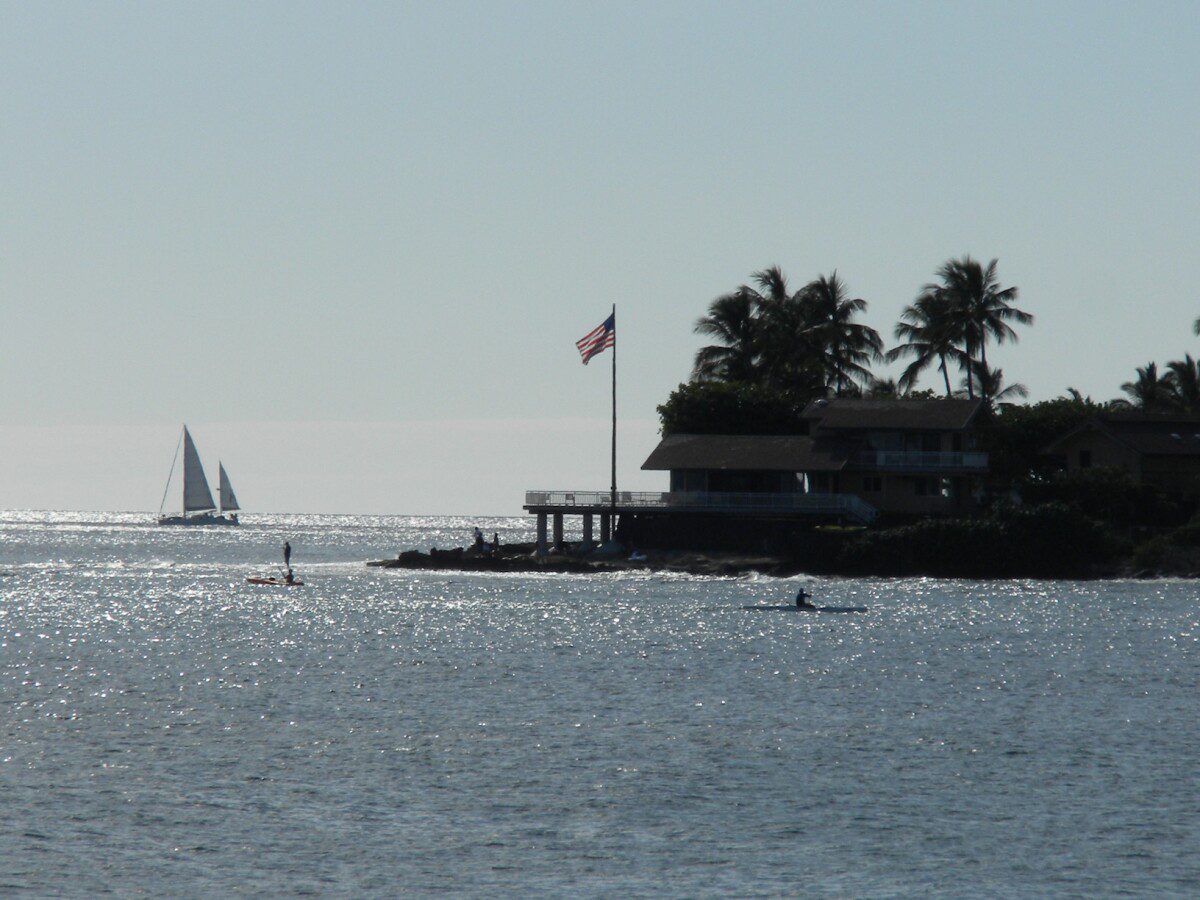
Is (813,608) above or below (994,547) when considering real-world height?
below

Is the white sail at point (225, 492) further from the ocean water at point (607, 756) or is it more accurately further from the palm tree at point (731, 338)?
the ocean water at point (607, 756)

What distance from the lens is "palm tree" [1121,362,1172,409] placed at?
370ft

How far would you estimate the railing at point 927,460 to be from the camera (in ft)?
289

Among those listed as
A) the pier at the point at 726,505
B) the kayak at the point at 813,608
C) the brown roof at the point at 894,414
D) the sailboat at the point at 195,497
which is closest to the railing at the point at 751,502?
the pier at the point at 726,505

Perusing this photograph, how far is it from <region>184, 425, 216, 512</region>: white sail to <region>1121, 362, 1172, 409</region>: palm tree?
98038 mm

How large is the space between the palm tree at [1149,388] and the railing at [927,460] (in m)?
29.8

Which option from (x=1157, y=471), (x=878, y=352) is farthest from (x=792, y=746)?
(x=878, y=352)

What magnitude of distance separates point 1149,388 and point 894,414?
1287 inches

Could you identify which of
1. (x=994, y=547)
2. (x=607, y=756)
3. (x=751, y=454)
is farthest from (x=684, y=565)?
(x=607, y=756)

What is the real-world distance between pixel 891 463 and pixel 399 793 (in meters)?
60.9

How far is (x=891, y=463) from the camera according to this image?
290 feet

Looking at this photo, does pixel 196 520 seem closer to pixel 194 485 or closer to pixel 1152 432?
pixel 194 485

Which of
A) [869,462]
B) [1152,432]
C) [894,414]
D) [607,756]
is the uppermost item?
[894,414]

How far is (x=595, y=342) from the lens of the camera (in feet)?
265
